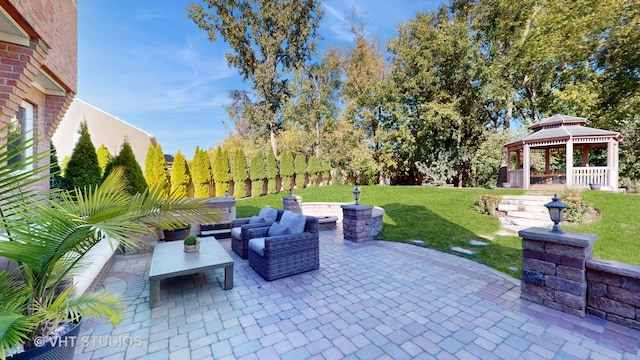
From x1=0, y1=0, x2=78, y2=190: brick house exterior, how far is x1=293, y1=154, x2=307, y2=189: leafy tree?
436 inches

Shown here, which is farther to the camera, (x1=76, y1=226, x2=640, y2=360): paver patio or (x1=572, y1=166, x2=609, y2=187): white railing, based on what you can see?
(x1=572, y1=166, x2=609, y2=187): white railing

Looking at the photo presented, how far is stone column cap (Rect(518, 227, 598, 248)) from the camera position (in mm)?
2895

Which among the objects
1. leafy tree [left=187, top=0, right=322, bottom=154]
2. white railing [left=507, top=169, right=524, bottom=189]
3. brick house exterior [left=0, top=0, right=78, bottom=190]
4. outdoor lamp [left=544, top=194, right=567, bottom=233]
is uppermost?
leafy tree [left=187, top=0, right=322, bottom=154]

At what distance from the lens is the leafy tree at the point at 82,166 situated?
6336mm

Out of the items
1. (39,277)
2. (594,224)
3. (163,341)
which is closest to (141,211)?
(39,277)

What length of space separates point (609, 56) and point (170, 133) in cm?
2626

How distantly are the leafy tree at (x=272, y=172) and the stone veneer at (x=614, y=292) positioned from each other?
44.0 feet

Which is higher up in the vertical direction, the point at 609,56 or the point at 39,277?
the point at 609,56

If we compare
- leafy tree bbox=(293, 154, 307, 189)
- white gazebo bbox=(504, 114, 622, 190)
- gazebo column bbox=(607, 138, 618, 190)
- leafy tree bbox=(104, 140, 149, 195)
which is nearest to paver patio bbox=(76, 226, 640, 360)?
leafy tree bbox=(104, 140, 149, 195)

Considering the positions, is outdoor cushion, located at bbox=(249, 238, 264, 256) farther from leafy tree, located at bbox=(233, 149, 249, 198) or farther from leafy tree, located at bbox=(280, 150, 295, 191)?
leafy tree, located at bbox=(280, 150, 295, 191)

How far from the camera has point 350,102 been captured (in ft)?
56.3

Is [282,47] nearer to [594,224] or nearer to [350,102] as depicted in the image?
[350,102]

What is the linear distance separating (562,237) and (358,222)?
3736 millimetres

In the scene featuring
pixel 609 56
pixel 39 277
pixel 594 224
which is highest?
pixel 609 56
